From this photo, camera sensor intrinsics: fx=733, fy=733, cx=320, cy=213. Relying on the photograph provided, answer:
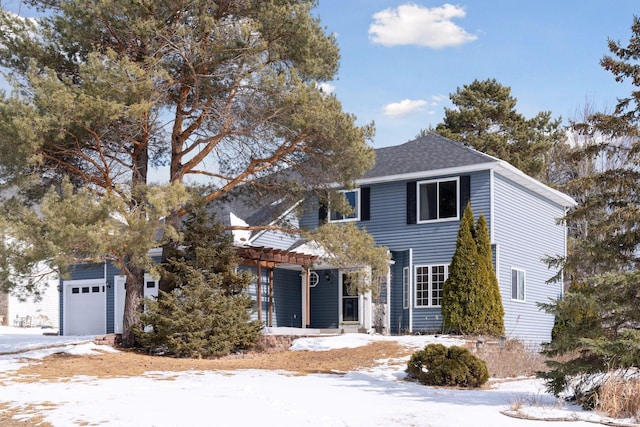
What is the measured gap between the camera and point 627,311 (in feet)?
32.6

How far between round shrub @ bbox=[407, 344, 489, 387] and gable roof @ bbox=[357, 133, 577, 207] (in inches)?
384

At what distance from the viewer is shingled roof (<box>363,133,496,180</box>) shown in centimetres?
2283

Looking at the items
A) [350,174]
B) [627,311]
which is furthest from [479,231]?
[627,311]

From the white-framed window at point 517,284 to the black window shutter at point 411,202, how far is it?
357 cm

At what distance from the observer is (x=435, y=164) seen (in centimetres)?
2317

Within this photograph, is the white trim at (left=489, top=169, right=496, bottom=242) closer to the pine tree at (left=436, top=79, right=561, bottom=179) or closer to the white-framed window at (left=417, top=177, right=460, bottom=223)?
the white-framed window at (left=417, top=177, right=460, bottom=223)

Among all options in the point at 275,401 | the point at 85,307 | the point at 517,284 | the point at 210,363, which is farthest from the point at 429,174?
the point at 275,401

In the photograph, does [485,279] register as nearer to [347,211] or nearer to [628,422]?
[347,211]

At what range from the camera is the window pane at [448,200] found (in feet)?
74.6

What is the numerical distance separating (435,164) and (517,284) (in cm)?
469

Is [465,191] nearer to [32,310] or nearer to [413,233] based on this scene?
[413,233]

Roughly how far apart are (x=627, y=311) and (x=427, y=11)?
31388mm

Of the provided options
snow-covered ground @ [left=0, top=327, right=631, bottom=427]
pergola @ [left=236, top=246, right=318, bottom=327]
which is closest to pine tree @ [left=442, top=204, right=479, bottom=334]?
pergola @ [left=236, top=246, right=318, bottom=327]

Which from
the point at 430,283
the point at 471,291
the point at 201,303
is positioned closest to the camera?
the point at 201,303
